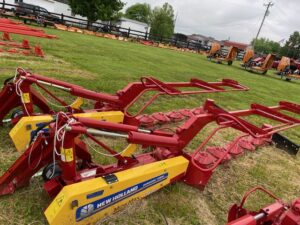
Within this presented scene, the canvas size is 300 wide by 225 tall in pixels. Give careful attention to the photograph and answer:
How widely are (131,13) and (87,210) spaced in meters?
114

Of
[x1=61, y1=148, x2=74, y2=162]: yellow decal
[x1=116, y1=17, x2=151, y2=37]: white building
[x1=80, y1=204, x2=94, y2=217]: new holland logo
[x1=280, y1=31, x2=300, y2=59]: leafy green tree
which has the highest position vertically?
[x1=61, y1=148, x2=74, y2=162]: yellow decal

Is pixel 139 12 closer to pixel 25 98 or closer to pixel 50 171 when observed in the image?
pixel 25 98

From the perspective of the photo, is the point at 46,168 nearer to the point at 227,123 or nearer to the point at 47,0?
the point at 227,123

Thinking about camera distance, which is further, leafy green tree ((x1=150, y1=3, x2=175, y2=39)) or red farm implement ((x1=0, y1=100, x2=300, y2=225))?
leafy green tree ((x1=150, y1=3, x2=175, y2=39))

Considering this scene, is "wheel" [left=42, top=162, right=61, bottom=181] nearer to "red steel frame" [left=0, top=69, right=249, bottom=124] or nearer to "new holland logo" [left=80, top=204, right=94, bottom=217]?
"new holland logo" [left=80, top=204, right=94, bottom=217]

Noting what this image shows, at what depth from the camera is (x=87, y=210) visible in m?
2.71

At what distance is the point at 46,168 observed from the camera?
10.4ft

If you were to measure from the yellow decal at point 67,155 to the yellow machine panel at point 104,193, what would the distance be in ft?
0.80

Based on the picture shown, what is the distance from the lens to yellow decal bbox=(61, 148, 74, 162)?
270cm

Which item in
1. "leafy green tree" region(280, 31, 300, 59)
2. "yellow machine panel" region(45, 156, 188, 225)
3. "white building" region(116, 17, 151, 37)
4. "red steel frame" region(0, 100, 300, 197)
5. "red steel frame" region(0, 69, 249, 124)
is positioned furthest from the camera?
"leafy green tree" region(280, 31, 300, 59)

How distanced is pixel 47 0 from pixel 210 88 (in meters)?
52.9

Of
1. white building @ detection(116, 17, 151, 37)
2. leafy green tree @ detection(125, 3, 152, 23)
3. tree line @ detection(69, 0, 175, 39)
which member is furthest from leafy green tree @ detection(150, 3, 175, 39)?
leafy green tree @ detection(125, 3, 152, 23)

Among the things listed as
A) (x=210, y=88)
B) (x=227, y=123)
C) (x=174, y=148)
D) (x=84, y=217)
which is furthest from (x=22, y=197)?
(x=210, y=88)

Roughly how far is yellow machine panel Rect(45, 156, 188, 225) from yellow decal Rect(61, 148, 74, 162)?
0.80 ft
